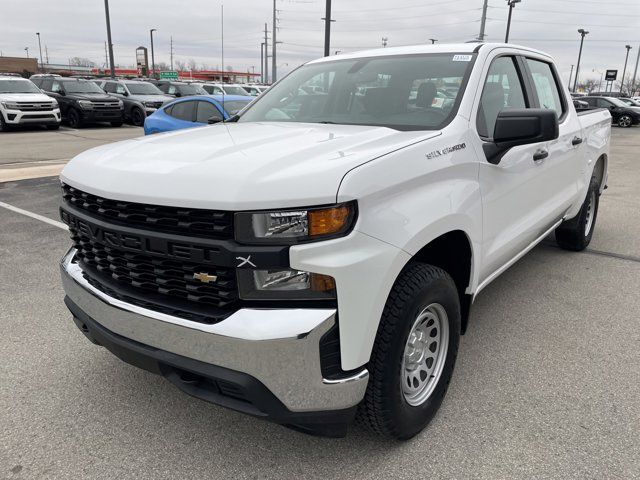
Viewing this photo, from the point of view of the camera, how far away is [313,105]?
3.46 meters

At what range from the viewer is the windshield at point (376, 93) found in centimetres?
296

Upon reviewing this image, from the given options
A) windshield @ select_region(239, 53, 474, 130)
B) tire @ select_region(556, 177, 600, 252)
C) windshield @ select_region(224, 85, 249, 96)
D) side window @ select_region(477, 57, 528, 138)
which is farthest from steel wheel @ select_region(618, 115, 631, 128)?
windshield @ select_region(239, 53, 474, 130)

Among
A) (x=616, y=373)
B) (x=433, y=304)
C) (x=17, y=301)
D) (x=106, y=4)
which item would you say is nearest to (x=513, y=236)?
(x=616, y=373)

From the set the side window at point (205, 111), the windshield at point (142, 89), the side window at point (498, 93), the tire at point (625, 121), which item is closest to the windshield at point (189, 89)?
the windshield at point (142, 89)

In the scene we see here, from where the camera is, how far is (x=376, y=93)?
3.27m

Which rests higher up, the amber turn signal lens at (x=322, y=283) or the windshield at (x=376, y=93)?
the windshield at (x=376, y=93)

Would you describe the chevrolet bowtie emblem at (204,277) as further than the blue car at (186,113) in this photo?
No

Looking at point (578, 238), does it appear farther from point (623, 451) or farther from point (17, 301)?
point (17, 301)

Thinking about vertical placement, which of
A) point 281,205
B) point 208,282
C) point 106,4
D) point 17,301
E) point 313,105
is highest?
point 106,4

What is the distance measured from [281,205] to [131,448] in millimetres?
1435

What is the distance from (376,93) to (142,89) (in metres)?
20.9

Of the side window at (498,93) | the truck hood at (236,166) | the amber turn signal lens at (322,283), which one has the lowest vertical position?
the amber turn signal lens at (322,283)

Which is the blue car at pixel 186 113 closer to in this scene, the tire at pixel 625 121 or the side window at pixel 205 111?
the side window at pixel 205 111

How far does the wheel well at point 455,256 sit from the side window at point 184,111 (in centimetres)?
805
